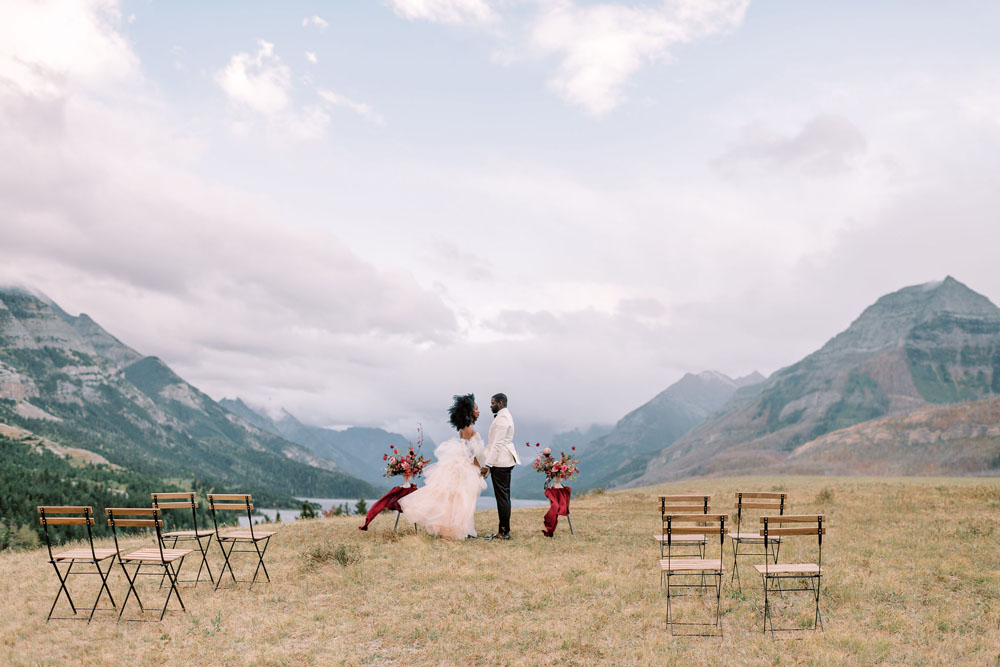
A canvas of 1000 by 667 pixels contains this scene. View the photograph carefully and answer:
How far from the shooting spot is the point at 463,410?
16.3 m

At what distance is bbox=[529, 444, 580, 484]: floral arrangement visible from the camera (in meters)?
17.4

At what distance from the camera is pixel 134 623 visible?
9703 mm

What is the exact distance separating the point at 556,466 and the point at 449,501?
3332 mm

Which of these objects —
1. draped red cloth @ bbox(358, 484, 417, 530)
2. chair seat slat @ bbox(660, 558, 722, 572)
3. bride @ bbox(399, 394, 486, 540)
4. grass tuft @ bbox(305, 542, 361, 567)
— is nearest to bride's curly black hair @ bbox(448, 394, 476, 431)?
bride @ bbox(399, 394, 486, 540)

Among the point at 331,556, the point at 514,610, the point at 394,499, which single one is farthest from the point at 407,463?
the point at 514,610

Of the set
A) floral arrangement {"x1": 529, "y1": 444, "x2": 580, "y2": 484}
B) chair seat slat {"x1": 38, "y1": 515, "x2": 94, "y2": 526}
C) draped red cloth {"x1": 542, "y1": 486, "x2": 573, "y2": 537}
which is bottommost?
draped red cloth {"x1": 542, "y1": 486, "x2": 573, "y2": 537}

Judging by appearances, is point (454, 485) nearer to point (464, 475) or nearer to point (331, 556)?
point (464, 475)

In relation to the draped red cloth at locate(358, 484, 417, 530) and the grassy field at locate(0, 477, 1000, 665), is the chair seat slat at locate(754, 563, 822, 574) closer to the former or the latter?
the grassy field at locate(0, 477, 1000, 665)

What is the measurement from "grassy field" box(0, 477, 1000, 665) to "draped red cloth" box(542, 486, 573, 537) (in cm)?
57

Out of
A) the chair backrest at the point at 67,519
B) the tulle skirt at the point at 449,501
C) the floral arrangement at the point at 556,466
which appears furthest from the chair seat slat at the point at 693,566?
the chair backrest at the point at 67,519

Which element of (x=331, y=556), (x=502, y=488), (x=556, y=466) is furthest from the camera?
(x=556, y=466)

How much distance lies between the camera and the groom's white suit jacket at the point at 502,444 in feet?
52.5

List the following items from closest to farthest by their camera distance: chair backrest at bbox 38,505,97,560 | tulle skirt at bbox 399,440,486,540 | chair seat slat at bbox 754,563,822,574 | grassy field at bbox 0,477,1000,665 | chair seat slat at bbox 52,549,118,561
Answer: grassy field at bbox 0,477,1000,665, chair seat slat at bbox 754,563,822,574, chair backrest at bbox 38,505,97,560, chair seat slat at bbox 52,549,118,561, tulle skirt at bbox 399,440,486,540

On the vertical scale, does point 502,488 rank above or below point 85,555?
above
